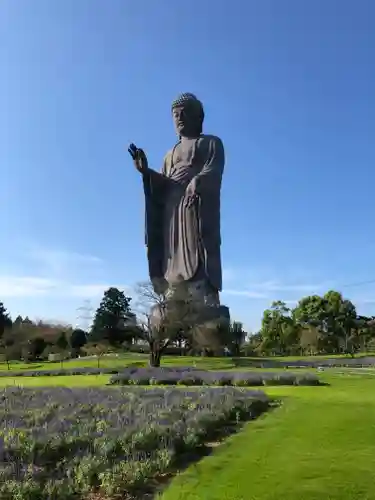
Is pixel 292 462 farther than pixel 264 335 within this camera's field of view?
No

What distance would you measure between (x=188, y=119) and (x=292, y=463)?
44.7 meters

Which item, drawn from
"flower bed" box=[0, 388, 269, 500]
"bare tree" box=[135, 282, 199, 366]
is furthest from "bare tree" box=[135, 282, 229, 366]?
"flower bed" box=[0, 388, 269, 500]

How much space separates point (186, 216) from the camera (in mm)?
47688

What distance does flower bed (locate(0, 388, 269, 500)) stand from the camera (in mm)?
6238

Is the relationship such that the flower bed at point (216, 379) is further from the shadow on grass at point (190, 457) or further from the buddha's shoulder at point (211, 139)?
the buddha's shoulder at point (211, 139)

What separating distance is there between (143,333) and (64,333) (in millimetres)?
32662

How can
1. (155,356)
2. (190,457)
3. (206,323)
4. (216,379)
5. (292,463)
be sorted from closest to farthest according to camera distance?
(292,463) → (190,457) → (216,379) → (155,356) → (206,323)

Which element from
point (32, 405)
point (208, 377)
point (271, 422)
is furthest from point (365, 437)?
point (208, 377)

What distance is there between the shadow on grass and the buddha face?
40.2 metres

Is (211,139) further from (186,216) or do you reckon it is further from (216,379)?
(216,379)


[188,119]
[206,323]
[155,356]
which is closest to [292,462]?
[155,356]

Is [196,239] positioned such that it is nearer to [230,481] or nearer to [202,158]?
[202,158]

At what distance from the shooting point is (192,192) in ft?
153

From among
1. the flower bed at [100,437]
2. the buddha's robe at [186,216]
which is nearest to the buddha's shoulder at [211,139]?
the buddha's robe at [186,216]
